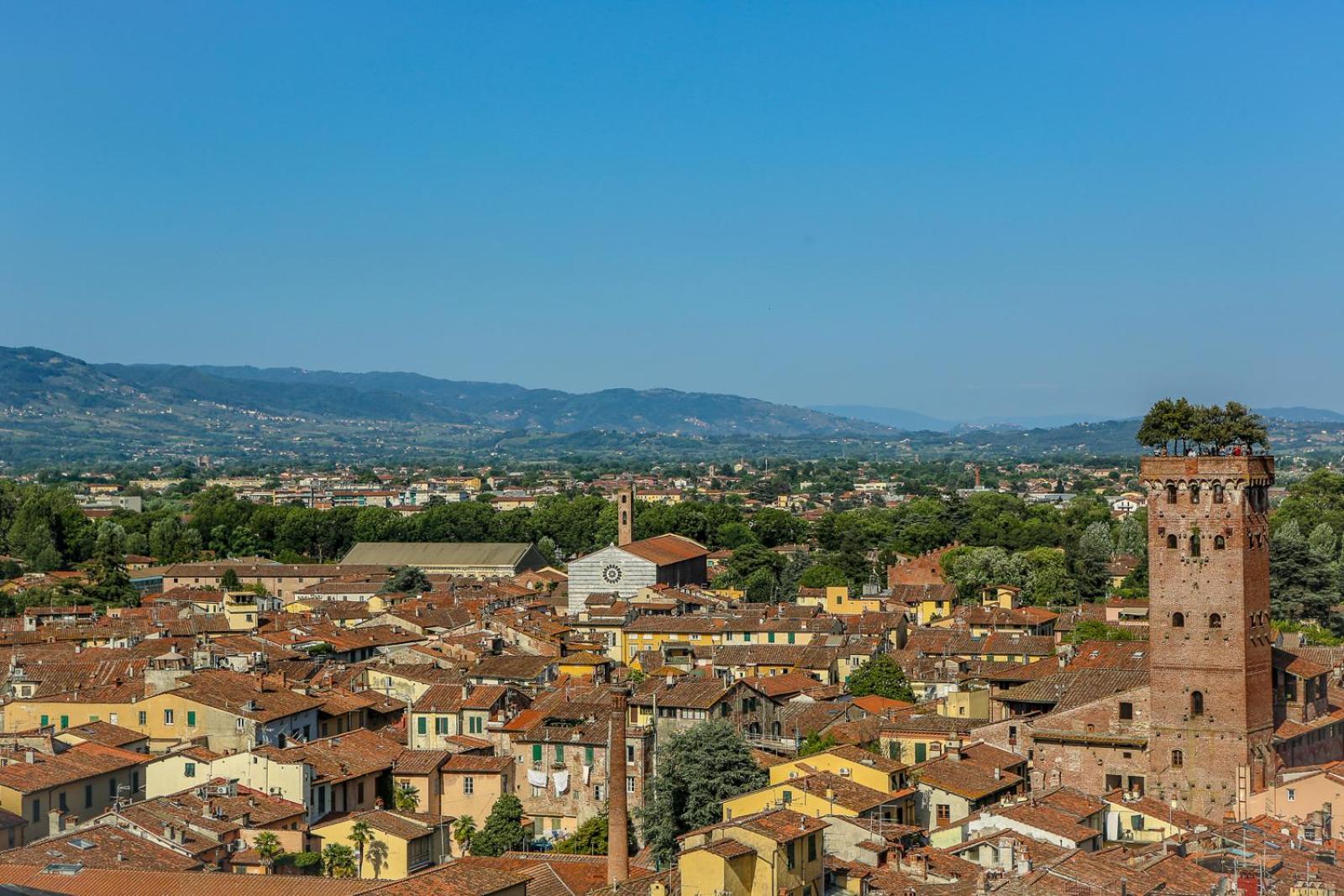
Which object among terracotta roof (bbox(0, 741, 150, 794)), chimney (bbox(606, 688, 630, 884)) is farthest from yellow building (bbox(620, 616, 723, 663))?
chimney (bbox(606, 688, 630, 884))

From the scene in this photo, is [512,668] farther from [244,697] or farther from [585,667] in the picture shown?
[244,697]

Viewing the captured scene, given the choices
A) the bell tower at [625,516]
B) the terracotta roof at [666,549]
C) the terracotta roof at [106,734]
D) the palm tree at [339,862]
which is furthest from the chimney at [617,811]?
the bell tower at [625,516]

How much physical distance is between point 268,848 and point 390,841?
89.8 inches

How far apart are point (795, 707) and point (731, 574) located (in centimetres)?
4306

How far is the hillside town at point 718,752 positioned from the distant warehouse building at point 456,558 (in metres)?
43.2

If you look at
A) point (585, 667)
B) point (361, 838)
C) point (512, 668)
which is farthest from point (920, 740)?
point (585, 667)

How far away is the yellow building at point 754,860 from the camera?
84.0 ft

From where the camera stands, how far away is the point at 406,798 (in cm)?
A: 3716

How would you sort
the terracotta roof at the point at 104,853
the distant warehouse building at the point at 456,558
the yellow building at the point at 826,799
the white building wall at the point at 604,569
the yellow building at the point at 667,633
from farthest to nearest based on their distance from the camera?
the distant warehouse building at the point at 456,558 < the white building wall at the point at 604,569 < the yellow building at the point at 667,633 < the yellow building at the point at 826,799 < the terracotta roof at the point at 104,853

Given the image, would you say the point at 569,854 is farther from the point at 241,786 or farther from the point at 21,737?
the point at 21,737

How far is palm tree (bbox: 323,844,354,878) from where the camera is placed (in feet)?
103

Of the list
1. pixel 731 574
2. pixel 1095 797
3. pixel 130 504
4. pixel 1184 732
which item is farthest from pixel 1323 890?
pixel 130 504

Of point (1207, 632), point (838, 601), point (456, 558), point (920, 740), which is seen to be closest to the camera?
point (1207, 632)

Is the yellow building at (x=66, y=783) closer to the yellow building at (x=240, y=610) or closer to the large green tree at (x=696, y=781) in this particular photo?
the large green tree at (x=696, y=781)
